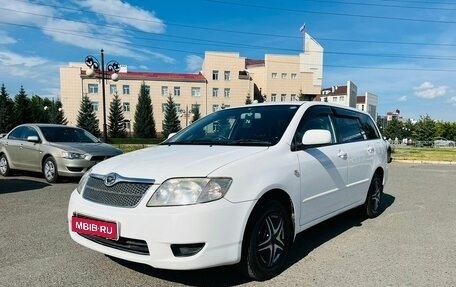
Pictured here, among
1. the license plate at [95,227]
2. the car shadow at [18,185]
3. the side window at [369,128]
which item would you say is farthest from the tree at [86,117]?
the license plate at [95,227]

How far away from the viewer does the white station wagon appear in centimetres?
307

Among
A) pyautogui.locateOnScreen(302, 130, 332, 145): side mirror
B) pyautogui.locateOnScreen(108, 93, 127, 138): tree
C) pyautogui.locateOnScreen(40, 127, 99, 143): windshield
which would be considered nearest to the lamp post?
pyautogui.locateOnScreen(108, 93, 127, 138): tree

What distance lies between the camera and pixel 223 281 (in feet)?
11.6

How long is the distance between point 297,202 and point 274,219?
0.38 meters

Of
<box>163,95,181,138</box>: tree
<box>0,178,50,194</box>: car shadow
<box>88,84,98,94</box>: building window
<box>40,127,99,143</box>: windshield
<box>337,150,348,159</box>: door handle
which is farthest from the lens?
<box>88,84,98,94</box>: building window

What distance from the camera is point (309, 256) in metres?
4.24

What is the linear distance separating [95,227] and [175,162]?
847mm

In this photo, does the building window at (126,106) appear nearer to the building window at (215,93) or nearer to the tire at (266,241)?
the building window at (215,93)

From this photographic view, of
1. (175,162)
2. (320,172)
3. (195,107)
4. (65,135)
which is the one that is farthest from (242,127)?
(195,107)

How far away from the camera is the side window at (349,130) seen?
17.1ft

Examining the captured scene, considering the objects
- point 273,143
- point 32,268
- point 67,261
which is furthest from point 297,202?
point 32,268

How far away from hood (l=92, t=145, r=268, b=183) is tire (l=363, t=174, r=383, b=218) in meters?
2.90

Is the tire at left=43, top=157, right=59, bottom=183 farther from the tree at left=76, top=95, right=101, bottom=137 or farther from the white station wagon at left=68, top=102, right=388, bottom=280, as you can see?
the tree at left=76, top=95, right=101, bottom=137

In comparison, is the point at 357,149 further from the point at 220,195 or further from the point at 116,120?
the point at 116,120
